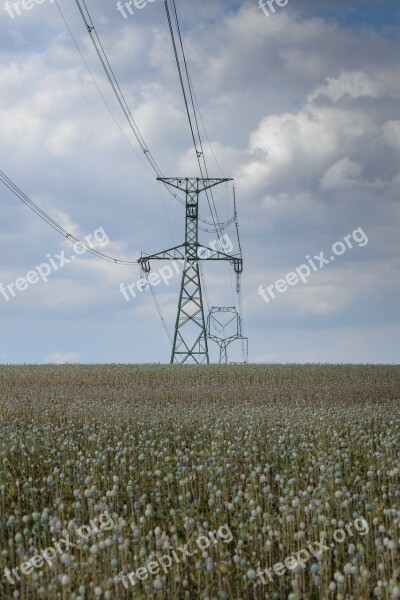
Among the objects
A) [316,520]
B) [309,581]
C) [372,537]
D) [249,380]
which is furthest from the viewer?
[249,380]

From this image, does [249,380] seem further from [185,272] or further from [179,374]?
[185,272]

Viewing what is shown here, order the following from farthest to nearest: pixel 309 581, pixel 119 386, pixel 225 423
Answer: pixel 119 386
pixel 225 423
pixel 309 581

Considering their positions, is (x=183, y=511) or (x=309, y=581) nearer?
(x=309, y=581)

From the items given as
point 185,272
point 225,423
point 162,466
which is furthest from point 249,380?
point 162,466

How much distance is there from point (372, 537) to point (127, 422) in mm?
7630

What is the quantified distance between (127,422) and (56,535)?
22.4 feet

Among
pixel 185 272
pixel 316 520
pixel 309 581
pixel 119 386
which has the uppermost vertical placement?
pixel 185 272

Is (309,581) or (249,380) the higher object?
(249,380)

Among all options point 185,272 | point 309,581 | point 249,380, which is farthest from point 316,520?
point 185,272

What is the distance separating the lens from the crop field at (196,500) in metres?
6.41

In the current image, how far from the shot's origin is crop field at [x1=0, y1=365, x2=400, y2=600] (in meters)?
6.41

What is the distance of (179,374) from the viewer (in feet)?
99.6

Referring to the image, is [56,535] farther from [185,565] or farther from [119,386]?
[119,386]

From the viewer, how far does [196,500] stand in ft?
29.8
